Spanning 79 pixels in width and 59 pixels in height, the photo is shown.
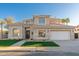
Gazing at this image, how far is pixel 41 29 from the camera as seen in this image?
62.3ft

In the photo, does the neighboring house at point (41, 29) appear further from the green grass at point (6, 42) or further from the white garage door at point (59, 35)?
the green grass at point (6, 42)

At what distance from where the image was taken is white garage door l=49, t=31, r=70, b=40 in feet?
59.3

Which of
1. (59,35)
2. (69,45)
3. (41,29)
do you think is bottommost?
(69,45)

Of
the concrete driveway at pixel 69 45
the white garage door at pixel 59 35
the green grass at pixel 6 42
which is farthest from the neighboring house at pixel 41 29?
the concrete driveway at pixel 69 45

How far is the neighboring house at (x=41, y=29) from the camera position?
17.4 meters

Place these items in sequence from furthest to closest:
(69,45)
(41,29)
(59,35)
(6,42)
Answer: (41,29)
(59,35)
(6,42)
(69,45)

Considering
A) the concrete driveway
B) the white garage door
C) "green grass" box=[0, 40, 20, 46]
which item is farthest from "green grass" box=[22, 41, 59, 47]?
"green grass" box=[0, 40, 20, 46]

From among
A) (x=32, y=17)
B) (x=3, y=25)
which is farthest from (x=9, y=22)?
(x=32, y=17)

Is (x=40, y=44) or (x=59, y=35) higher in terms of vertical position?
(x=59, y=35)

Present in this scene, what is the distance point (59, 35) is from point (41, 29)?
1506mm

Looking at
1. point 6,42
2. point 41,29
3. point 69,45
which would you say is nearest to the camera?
point 69,45

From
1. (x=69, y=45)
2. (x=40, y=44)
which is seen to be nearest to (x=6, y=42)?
(x=40, y=44)

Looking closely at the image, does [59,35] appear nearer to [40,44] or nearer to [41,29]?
[41,29]

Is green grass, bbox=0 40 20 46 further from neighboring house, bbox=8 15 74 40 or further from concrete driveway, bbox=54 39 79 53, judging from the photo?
concrete driveway, bbox=54 39 79 53
